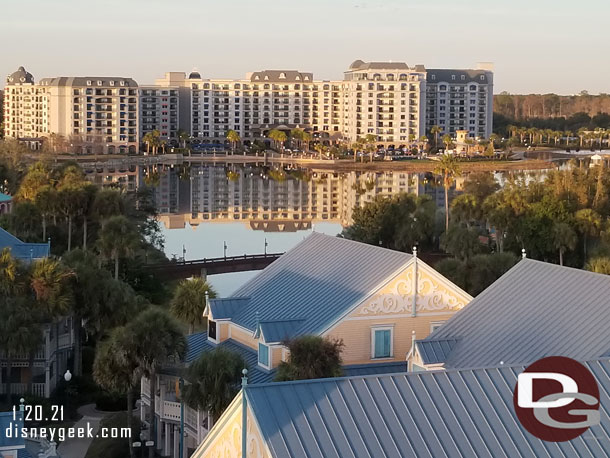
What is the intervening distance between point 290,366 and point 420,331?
5256mm

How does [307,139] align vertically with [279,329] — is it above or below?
above

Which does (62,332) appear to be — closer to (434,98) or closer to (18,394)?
(18,394)

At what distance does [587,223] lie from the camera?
48.7 meters

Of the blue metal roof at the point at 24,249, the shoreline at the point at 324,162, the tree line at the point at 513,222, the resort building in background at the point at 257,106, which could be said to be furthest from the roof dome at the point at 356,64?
the blue metal roof at the point at 24,249

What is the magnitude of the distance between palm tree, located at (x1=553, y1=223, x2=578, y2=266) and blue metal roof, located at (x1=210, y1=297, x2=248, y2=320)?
972 inches

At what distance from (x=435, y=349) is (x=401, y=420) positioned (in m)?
8.01

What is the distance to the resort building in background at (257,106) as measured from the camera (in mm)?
168000

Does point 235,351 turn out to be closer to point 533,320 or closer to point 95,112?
point 533,320

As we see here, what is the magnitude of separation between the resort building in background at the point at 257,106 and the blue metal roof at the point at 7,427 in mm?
150254

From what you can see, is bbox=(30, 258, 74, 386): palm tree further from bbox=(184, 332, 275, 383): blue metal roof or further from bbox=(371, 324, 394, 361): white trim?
bbox=(371, 324, 394, 361): white trim

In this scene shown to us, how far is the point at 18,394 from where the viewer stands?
1095 inches

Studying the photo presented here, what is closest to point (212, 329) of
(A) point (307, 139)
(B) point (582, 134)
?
(A) point (307, 139)

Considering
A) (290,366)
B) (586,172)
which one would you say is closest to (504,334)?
(290,366)

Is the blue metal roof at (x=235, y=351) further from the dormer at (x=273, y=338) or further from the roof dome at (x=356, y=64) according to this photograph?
the roof dome at (x=356, y=64)
